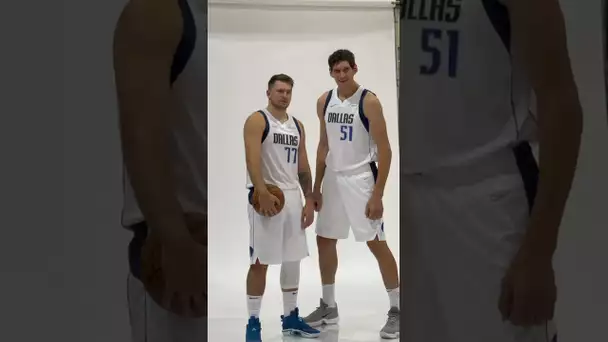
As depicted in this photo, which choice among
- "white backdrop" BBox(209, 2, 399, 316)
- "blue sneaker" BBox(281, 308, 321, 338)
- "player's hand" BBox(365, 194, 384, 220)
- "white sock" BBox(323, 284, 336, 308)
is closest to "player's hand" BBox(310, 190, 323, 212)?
"player's hand" BBox(365, 194, 384, 220)

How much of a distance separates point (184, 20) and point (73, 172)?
32cm

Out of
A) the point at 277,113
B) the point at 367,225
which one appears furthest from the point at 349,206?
the point at 277,113

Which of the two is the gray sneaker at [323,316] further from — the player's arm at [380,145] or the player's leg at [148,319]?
the player's leg at [148,319]

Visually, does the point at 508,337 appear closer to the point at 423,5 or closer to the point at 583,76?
the point at 583,76

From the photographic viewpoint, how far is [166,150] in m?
0.96

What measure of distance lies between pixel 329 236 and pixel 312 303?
0.48m

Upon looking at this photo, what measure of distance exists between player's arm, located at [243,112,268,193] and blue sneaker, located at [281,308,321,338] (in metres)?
0.54

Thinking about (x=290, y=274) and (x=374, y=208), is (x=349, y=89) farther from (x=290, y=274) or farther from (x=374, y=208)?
(x=290, y=274)

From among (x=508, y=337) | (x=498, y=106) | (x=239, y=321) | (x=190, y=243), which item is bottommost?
(x=239, y=321)

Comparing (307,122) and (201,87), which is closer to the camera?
(201,87)

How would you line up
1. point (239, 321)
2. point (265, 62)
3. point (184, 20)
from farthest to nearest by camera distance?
point (265, 62) → point (239, 321) → point (184, 20)

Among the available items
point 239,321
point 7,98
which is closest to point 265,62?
point 239,321

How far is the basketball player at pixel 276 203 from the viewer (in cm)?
227

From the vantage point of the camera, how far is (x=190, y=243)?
97 cm
